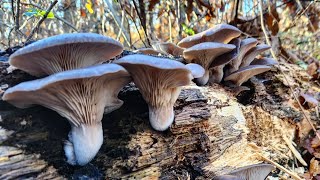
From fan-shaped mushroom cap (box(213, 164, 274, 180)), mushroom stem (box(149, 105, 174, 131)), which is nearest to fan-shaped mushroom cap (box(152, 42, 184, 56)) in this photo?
mushroom stem (box(149, 105, 174, 131))

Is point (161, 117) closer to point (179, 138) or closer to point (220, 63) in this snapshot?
point (179, 138)

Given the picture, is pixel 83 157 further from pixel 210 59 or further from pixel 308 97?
pixel 308 97

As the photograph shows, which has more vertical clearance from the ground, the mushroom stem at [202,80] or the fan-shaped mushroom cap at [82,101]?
the mushroom stem at [202,80]

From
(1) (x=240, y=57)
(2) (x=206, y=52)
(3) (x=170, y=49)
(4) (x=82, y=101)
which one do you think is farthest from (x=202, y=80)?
(4) (x=82, y=101)

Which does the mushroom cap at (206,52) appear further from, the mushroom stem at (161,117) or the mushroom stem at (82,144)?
the mushroom stem at (82,144)

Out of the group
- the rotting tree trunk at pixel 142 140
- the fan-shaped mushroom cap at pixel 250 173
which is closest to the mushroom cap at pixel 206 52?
the rotting tree trunk at pixel 142 140

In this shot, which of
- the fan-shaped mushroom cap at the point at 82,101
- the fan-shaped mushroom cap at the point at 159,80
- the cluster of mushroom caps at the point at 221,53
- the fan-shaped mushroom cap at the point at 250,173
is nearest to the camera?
the fan-shaped mushroom cap at the point at 82,101
